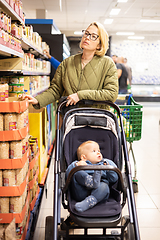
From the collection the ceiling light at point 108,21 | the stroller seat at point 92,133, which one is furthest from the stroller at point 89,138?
the ceiling light at point 108,21

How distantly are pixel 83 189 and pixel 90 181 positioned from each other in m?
0.10

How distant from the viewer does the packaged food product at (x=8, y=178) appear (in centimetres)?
182

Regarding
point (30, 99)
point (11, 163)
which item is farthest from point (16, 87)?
point (11, 163)

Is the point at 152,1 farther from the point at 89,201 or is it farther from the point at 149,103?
the point at 89,201

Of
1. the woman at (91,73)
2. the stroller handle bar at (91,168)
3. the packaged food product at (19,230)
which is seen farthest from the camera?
the woman at (91,73)

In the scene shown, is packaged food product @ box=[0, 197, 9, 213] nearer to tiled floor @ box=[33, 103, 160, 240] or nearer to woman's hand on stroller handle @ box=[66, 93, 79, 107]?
tiled floor @ box=[33, 103, 160, 240]

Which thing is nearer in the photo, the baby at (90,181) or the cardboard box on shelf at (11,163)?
the baby at (90,181)

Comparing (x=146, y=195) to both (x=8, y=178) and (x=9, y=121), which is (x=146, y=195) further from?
(x=9, y=121)

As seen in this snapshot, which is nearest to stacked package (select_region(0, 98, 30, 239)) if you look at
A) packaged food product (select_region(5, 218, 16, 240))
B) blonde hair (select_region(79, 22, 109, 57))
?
packaged food product (select_region(5, 218, 16, 240))

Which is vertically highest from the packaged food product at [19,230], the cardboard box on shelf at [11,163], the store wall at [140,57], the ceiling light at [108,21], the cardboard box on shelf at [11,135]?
the ceiling light at [108,21]

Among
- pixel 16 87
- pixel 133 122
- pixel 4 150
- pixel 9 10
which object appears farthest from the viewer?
pixel 133 122

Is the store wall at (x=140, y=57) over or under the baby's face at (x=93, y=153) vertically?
over

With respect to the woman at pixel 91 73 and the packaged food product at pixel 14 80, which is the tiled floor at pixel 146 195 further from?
the packaged food product at pixel 14 80

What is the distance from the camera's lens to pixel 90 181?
1671mm
